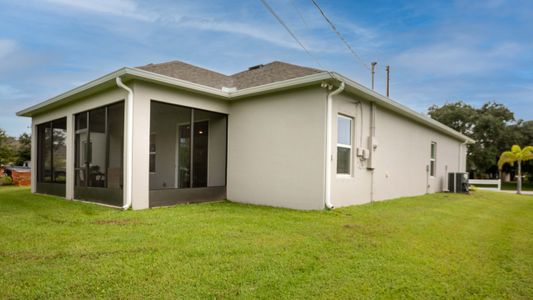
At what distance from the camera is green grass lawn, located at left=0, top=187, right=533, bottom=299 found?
8.22 feet

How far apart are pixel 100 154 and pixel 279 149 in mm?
4308

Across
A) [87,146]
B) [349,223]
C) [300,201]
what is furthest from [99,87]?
[349,223]

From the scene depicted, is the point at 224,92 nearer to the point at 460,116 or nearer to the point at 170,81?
the point at 170,81

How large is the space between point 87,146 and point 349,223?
21.3 feet

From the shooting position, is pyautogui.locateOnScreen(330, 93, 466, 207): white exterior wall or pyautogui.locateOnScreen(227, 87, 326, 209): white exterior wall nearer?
pyautogui.locateOnScreen(227, 87, 326, 209): white exterior wall

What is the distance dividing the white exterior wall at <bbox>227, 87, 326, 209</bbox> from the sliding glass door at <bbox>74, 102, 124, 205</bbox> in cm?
264

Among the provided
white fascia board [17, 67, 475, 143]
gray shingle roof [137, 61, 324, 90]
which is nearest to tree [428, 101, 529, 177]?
white fascia board [17, 67, 475, 143]

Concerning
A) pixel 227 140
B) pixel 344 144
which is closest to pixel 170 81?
pixel 227 140

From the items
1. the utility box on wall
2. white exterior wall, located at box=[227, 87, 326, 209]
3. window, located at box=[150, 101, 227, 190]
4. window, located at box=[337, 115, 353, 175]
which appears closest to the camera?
white exterior wall, located at box=[227, 87, 326, 209]

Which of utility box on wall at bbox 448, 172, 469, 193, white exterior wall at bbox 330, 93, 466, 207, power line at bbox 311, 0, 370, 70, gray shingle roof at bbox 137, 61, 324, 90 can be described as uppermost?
power line at bbox 311, 0, 370, 70

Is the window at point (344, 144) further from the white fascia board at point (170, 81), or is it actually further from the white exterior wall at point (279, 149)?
the white fascia board at point (170, 81)

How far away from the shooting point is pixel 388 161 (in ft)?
28.3

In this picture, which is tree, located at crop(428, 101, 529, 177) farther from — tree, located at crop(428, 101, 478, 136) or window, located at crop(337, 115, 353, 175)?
window, located at crop(337, 115, 353, 175)

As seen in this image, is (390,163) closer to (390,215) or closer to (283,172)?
(390,215)
